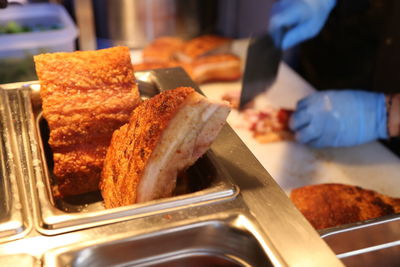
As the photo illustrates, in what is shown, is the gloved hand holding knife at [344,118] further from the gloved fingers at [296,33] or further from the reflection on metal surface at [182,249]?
the reflection on metal surface at [182,249]

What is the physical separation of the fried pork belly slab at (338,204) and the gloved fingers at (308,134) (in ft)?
1.37

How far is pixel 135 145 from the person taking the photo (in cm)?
84

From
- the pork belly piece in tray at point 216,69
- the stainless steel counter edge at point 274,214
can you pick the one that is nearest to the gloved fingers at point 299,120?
the pork belly piece in tray at point 216,69

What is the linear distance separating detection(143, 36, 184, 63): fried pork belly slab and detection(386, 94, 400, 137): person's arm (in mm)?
1333

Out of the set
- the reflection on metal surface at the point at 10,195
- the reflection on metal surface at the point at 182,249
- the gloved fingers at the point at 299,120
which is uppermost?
the reflection on metal surface at the point at 10,195

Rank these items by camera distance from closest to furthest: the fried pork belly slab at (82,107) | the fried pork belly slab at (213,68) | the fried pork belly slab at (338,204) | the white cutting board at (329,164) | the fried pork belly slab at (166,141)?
the fried pork belly slab at (166,141)
the fried pork belly slab at (82,107)
the fried pork belly slab at (338,204)
the white cutting board at (329,164)
the fried pork belly slab at (213,68)

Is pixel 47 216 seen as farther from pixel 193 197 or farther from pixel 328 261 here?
pixel 328 261

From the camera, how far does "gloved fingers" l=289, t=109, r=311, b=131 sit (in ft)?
6.59

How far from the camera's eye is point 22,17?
2.11m

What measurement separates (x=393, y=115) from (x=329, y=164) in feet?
1.57

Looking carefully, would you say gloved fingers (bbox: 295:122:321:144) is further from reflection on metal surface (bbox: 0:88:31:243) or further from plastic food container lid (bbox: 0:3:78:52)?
reflection on metal surface (bbox: 0:88:31:243)

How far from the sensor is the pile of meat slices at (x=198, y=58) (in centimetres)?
240

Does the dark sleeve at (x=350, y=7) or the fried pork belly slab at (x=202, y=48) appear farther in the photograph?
the fried pork belly slab at (x=202, y=48)

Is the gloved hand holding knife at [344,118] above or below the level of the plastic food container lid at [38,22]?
below
